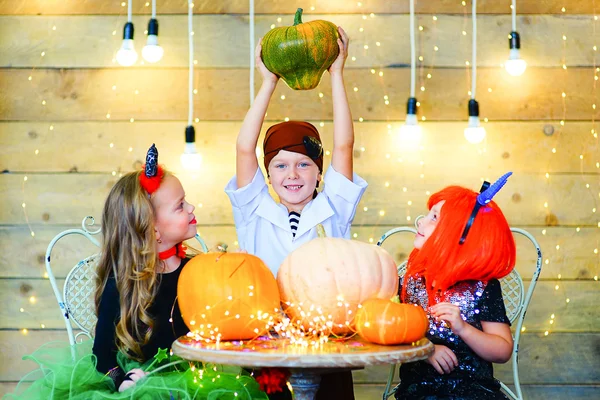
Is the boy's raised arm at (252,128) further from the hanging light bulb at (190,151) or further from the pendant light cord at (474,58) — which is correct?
the pendant light cord at (474,58)

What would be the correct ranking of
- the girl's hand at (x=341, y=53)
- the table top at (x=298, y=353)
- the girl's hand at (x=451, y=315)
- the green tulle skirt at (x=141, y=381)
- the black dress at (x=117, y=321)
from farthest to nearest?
the girl's hand at (x=341, y=53), the black dress at (x=117, y=321), the girl's hand at (x=451, y=315), the green tulle skirt at (x=141, y=381), the table top at (x=298, y=353)

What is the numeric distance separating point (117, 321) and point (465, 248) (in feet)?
3.05

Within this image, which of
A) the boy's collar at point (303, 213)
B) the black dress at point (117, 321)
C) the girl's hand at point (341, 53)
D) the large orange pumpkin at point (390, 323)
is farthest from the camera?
the boy's collar at point (303, 213)

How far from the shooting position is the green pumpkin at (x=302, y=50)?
2170 millimetres

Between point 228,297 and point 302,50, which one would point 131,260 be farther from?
point 302,50

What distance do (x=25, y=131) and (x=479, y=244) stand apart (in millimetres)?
1896

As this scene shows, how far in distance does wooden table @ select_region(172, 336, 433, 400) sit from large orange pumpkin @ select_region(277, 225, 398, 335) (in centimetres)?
7

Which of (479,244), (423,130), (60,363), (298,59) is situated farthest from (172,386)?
(423,130)

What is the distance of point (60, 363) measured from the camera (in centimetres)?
195

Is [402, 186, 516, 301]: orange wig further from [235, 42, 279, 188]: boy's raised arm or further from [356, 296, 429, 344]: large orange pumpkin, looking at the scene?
[235, 42, 279, 188]: boy's raised arm

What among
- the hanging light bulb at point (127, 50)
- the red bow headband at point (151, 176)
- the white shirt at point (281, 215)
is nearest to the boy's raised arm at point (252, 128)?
the white shirt at point (281, 215)

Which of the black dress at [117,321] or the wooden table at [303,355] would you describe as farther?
the black dress at [117,321]

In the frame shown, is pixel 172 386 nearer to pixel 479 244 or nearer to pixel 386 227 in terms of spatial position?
pixel 479 244

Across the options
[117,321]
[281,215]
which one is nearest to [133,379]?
[117,321]
